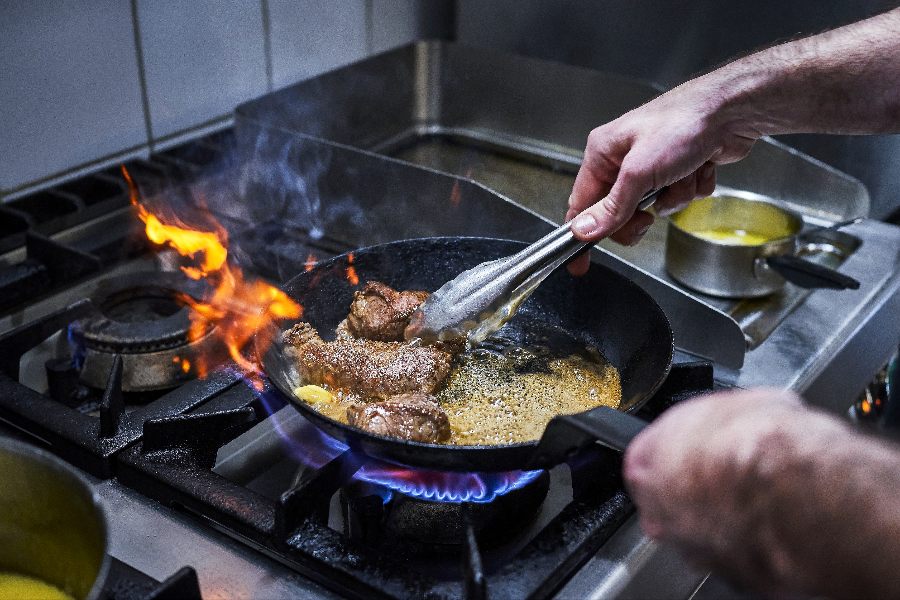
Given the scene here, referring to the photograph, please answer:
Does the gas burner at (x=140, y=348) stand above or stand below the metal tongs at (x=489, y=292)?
below

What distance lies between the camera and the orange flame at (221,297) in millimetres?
→ 1117

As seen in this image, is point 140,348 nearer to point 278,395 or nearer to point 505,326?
point 278,395

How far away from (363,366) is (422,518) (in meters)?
0.25

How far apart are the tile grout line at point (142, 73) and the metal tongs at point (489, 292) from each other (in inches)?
28.6

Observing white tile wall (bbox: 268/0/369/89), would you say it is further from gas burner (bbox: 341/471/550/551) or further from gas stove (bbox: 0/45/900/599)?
gas burner (bbox: 341/471/550/551)

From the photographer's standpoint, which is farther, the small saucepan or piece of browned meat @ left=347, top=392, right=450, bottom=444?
the small saucepan

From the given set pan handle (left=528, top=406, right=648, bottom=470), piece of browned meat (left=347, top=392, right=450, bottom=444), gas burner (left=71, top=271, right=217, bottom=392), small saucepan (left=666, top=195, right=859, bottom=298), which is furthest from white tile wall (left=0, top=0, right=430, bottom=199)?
pan handle (left=528, top=406, right=648, bottom=470)

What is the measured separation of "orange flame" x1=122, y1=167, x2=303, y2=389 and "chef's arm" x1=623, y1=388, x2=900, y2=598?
0.57m

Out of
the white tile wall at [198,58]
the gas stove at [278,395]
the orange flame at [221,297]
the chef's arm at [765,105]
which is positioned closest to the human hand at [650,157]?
the chef's arm at [765,105]

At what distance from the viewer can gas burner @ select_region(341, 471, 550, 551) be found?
2.89 feet

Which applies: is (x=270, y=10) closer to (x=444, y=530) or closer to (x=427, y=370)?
(x=427, y=370)

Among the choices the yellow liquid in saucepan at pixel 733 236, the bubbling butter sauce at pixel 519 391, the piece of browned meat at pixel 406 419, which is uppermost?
the piece of browned meat at pixel 406 419

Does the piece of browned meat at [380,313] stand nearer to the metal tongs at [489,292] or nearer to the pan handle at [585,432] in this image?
the metal tongs at [489,292]

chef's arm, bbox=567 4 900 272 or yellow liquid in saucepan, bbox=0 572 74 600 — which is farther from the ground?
chef's arm, bbox=567 4 900 272
